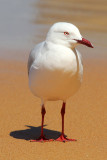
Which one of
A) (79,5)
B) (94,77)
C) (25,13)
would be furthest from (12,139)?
(79,5)

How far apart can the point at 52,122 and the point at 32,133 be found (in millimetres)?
562

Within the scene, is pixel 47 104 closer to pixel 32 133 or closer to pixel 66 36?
pixel 32 133

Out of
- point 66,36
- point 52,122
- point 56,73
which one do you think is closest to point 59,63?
point 56,73

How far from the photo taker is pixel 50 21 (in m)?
16.5

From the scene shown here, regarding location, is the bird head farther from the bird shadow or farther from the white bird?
the bird shadow

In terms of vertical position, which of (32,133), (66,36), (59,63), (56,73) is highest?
(66,36)

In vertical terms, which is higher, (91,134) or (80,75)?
(80,75)

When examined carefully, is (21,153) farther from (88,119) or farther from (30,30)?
(30,30)

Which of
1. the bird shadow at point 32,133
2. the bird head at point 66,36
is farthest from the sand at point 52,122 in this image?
the bird head at point 66,36

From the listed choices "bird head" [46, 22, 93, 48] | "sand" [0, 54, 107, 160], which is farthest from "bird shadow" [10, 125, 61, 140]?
"bird head" [46, 22, 93, 48]

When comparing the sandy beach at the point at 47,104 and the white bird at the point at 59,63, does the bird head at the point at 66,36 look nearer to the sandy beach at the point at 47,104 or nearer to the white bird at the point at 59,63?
the white bird at the point at 59,63

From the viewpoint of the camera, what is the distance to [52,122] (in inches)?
303

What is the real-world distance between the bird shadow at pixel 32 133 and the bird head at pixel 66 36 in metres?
1.64

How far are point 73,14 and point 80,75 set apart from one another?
38.8 ft
